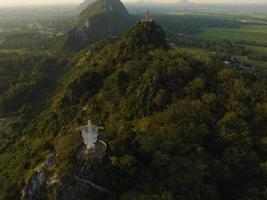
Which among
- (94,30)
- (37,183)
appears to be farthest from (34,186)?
(94,30)

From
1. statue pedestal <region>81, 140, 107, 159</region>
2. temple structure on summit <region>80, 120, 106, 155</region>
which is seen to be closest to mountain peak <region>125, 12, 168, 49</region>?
statue pedestal <region>81, 140, 107, 159</region>

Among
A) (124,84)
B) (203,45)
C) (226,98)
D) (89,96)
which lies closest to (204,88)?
(226,98)

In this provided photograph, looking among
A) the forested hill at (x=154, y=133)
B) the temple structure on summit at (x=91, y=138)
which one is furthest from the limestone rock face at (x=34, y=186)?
the temple structure on summit at (x=91, y=138)

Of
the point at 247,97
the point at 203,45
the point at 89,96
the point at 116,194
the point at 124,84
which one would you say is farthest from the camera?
the point at 203,45

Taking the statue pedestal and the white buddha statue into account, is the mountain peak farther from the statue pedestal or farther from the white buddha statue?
the white buddha statue

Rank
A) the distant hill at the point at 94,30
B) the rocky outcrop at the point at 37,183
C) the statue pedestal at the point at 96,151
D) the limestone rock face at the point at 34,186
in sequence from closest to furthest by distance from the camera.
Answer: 1. the statue pedestal at the point at 96,151
2. the rocky outcrop at the point at 37,183
3. the limestone rock face at the point at 34,186
4. the distant hill at the point at 94,30

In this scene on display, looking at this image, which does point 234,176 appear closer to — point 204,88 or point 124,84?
point 204,88

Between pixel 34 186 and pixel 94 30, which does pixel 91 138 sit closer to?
pixel 34 186

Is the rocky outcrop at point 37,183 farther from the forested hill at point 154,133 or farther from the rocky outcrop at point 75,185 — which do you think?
the forested hill at point 154,133
